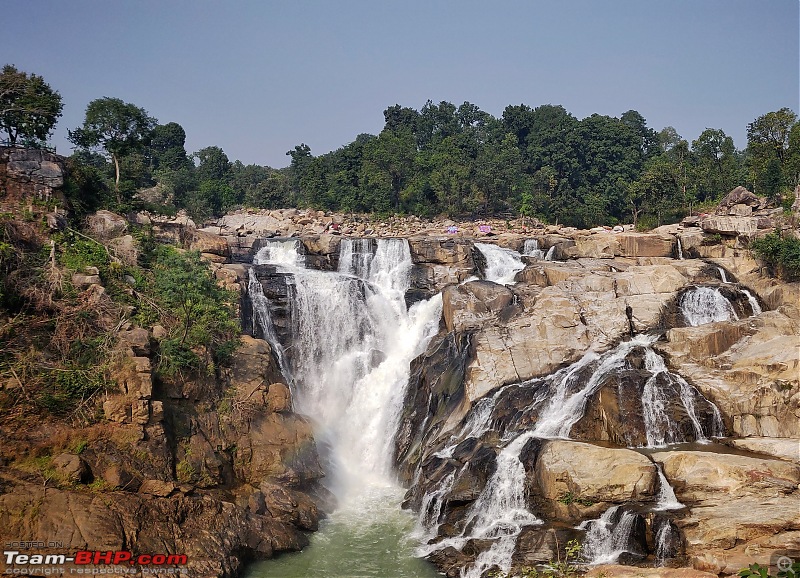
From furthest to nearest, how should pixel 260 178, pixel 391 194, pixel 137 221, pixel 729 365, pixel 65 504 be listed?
pixel 260 178, pixel 391 194, pixel 137 221, pixel 729 365, pixel 65 504

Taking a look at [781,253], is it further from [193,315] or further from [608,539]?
[193,315]

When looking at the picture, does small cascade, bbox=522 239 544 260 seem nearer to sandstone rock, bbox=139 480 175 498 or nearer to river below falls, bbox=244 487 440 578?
river below falls, bbox=244 487 440 578

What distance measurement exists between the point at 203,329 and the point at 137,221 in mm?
9077

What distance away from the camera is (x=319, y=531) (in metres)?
16.9

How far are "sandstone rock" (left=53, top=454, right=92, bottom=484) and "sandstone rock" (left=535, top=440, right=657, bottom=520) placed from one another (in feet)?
33.7

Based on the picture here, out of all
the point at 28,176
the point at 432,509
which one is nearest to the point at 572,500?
the point at 432,509

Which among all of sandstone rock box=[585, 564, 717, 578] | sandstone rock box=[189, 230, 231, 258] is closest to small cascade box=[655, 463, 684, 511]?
sandstone rock box=[585, 564, 717, 578]

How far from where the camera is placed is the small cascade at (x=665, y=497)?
14.1m

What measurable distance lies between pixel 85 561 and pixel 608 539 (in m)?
10.4

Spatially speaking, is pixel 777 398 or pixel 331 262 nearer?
pixel 777 398

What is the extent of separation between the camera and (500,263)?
31.2m

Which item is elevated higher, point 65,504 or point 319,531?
point 65,504

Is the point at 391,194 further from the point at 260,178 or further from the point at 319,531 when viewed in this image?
the point at 319,531

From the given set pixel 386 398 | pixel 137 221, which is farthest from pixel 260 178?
pixel 386 398
